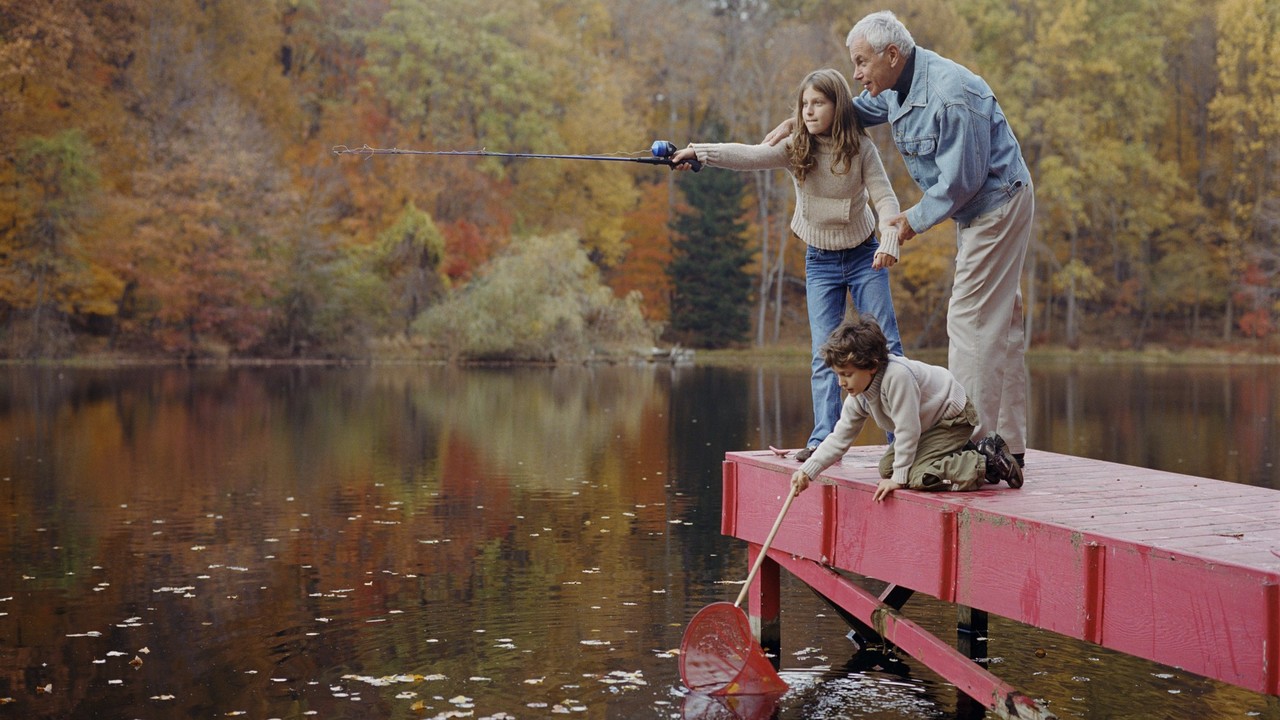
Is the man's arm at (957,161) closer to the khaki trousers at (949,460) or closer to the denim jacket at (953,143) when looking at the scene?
the denim jacket at (953,143)

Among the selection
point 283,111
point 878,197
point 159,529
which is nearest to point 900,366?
point 878,197

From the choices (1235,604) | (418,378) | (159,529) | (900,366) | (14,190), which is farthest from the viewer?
(14,190)

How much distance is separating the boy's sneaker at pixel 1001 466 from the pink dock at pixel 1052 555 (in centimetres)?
6

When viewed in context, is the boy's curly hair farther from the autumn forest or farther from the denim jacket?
the autumn forest

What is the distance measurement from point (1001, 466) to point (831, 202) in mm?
1645

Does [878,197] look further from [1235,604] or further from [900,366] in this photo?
[1235,604]

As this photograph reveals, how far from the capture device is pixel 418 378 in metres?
33.0

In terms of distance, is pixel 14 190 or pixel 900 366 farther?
pixel 14 190

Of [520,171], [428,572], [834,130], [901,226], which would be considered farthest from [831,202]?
[520,171]

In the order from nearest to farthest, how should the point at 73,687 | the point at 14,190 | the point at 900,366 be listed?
the point at 900,366 < the point at 73,687 < the point at 14,190

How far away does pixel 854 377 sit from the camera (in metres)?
5.77

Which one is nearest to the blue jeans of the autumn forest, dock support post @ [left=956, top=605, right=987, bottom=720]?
dock support post @ [left=956, top=605, right=987, bottom=720]

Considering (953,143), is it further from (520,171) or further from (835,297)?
(520,171)

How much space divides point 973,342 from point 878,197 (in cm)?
92
